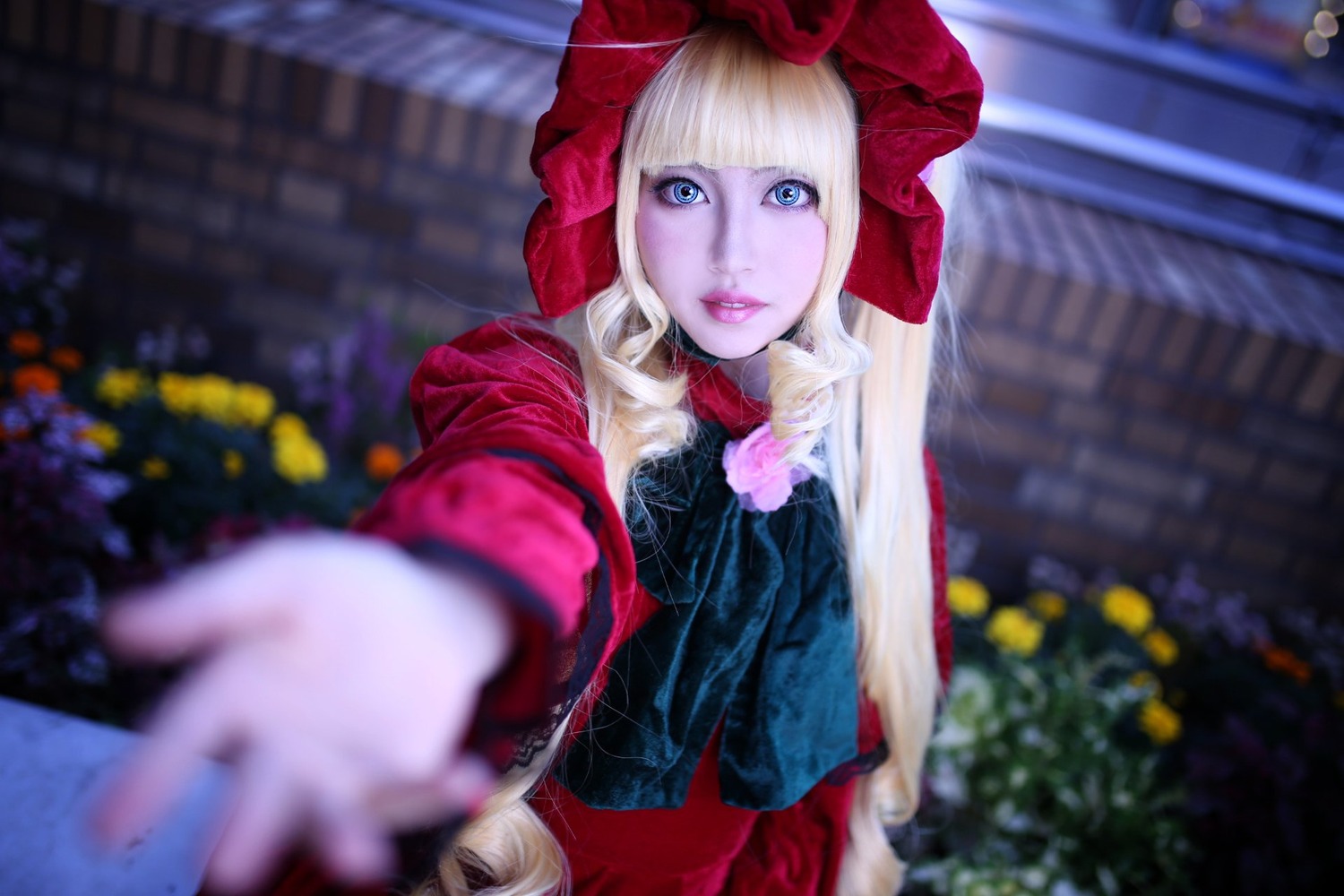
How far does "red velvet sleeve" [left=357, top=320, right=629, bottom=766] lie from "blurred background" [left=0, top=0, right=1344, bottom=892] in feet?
4.27

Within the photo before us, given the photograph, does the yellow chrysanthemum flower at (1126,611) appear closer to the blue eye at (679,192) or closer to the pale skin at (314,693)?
the blue eye at (679,192)

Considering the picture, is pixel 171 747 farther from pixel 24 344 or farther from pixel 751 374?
pixel 24 344

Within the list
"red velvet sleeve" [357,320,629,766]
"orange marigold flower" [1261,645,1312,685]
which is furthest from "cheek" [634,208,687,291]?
"orange marigold flower" [1261,645,1312,685]

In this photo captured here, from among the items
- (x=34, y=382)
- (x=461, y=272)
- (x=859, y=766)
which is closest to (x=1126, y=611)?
(x=859, y=766)

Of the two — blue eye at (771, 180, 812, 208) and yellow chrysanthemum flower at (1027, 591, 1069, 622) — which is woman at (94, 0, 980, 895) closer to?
blue eye at (771, 180, 812, 208)

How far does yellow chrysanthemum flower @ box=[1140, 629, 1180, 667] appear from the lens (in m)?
2.08

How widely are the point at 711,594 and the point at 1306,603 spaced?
2.02 m

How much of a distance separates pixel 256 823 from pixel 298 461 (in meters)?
1.51

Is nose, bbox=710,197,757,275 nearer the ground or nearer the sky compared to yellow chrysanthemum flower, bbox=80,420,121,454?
nearer the sky

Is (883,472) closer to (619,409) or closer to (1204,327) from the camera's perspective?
(619,409)

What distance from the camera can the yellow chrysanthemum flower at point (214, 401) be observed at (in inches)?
79.0

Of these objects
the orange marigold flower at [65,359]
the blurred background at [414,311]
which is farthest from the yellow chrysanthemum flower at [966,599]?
the orange marigold flower at [65,359]

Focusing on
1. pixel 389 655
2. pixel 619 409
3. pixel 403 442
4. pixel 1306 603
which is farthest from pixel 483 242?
pixel 1306 603

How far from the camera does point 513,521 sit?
63 centimetres
